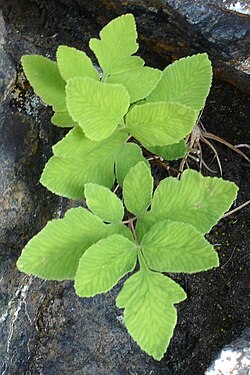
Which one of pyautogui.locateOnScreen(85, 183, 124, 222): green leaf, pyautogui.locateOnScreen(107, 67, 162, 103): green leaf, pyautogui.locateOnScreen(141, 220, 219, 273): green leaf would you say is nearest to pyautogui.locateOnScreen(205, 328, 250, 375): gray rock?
pyautogui.locateOnScreen(141, 220, 219, 273): green leaf

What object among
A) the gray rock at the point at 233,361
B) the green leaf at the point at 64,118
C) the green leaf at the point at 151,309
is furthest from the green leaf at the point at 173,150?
the gray rock at the point at 233,361

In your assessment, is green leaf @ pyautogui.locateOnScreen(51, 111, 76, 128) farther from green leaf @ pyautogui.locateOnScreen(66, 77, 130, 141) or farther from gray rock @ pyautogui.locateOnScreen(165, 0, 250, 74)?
gray rock @ pyautogui.locateOnScreen(165, 0, 250, 74)

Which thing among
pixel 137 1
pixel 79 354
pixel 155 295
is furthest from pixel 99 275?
pixel 137 1

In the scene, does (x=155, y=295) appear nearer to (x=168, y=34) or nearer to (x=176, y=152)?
(x=176, y=152)

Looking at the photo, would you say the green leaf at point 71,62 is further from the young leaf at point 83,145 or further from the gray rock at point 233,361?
the gray rock at point 233,361

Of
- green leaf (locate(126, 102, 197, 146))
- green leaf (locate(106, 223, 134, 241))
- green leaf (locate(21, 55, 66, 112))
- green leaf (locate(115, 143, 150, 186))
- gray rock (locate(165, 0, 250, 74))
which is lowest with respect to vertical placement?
green leaf (locate(106, 223, 134, 241))

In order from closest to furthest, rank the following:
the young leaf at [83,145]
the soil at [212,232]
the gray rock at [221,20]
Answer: the young leaf at [83,145] → the gray rock at [221,20] → the soil at [212,232]
